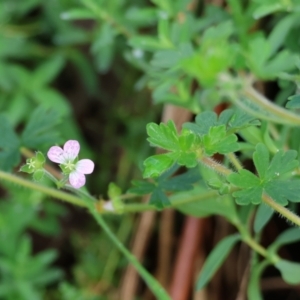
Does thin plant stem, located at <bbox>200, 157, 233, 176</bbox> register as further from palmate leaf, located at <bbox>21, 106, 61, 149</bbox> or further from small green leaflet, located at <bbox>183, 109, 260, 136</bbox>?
palmate leaf, located at <bbox>21, 106, 61, 149</bbox>

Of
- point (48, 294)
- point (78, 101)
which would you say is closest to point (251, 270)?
point (48, 294)

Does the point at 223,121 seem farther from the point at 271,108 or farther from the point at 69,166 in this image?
the point at 69,166

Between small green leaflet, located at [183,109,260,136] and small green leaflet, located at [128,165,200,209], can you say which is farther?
small green leaflet, located at [128,165,200,209]

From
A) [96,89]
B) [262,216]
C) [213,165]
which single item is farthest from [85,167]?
[96,89]

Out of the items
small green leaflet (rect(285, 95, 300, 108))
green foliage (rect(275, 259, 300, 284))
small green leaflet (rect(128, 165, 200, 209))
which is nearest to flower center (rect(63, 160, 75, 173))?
small green leaflet (rect(128, 165, 200, 209))

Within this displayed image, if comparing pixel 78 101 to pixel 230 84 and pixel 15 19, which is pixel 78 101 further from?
pixel 230 84
